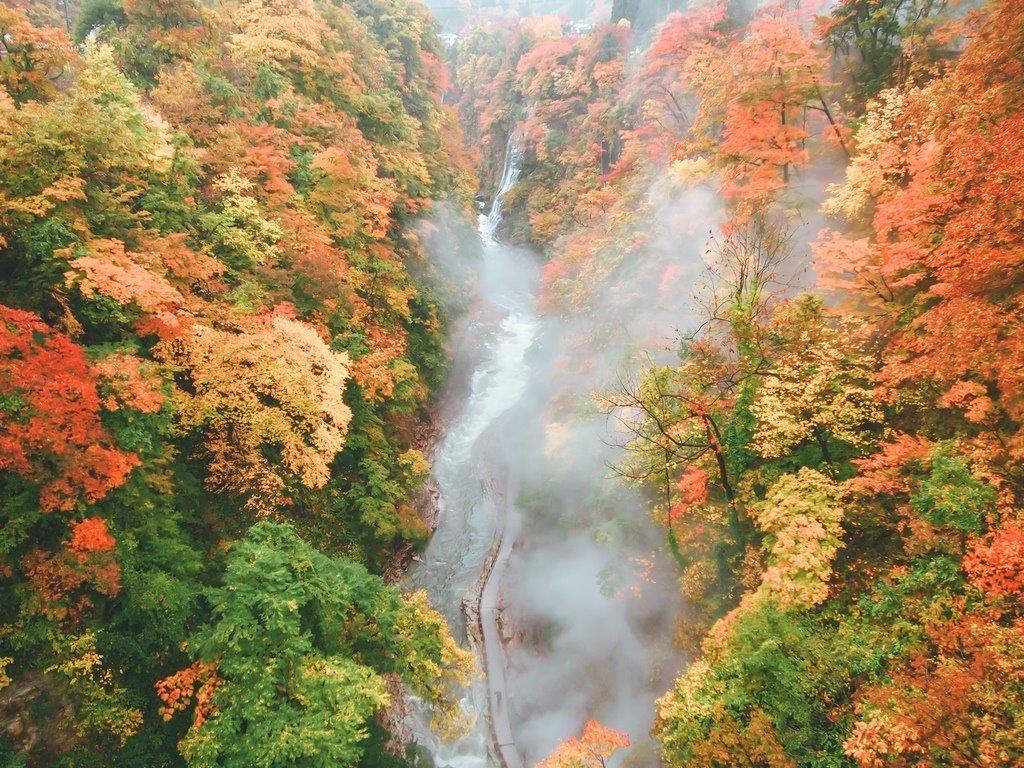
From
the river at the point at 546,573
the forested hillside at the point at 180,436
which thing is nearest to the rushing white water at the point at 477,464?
the river at the point at 546,573

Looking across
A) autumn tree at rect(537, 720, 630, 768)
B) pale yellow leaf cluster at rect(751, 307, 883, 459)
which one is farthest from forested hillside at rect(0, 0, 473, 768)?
pale yellow leaf cluster at rect(751, 307, 883, 459)

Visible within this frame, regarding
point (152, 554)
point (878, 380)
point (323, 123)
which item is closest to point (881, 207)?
point (878, 380)

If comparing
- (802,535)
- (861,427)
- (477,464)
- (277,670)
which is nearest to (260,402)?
(277,670)

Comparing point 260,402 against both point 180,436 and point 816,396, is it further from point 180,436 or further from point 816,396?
point 816,396

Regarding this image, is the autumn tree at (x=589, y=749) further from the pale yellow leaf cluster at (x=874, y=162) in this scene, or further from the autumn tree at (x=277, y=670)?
the pale yellow leaf cluster at (x=874, y=162)

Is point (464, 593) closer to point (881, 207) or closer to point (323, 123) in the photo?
point (881, 207)

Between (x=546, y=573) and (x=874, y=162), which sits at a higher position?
(x=874, y=162)
